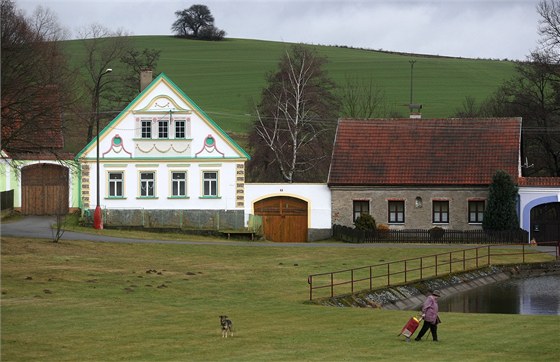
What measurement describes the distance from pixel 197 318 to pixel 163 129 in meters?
32.1

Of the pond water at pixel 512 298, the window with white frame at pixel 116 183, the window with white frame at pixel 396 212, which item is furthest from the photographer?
the window with white frame at pixel 116 183

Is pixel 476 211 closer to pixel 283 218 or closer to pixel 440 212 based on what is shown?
pixel 440 212

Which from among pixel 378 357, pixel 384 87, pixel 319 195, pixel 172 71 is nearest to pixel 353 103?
pixel 384 87

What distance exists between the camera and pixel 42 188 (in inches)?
2574

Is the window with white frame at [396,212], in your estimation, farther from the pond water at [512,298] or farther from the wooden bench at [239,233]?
the pond water at [512,298]

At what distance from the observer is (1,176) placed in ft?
210

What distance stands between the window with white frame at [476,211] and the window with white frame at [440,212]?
4.24 feet

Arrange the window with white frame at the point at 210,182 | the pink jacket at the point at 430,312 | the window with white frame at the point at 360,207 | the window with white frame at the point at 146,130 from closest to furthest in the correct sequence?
the pink jacket at the point at 430,312, the window with white frame at the point at 360,207, the window with white frame at the point at 210,182, the window with white frame at the point at 146,130

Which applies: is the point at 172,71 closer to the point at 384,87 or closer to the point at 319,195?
the point at 384,87

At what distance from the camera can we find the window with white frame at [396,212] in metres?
62.6

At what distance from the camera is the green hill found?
351 ft

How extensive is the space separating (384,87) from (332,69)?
8.22 meters

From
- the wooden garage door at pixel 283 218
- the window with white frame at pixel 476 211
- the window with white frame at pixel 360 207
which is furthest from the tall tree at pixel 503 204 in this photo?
the wooden garage door at pixel 283 218

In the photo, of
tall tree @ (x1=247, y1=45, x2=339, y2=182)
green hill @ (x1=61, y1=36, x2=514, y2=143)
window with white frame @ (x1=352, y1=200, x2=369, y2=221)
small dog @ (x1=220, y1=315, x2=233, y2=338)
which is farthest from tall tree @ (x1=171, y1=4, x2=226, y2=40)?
small dog @ (x1=220, y1=315, x2=233, y2=338)
